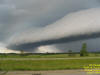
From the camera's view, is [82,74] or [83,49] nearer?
[82,74]

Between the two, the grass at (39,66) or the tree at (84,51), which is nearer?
the grass at (39,66)

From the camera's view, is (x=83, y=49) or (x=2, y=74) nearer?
(x=2, y=74)

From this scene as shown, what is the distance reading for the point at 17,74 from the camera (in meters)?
14.6

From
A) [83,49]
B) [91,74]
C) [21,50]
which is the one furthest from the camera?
[83,49]

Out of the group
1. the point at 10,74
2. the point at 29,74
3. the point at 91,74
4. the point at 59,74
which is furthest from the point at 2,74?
the point at 91,74

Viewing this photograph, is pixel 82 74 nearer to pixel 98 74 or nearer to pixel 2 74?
pixel 98 74

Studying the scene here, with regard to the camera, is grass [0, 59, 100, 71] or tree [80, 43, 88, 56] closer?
grass [0, 59, 100, 71]

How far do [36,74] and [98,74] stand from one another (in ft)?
21.2

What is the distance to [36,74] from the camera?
48.2 ft

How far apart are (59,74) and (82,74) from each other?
2.37 metres

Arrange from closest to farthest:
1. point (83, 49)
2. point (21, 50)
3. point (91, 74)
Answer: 1. point (91, 74)
2. point (21, 50)
3. point (83, 49)

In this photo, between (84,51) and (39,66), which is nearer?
(39,66)

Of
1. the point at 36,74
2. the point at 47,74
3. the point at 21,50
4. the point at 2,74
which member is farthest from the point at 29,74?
the point at 21,50

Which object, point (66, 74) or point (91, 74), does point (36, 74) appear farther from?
point (91, 74)
